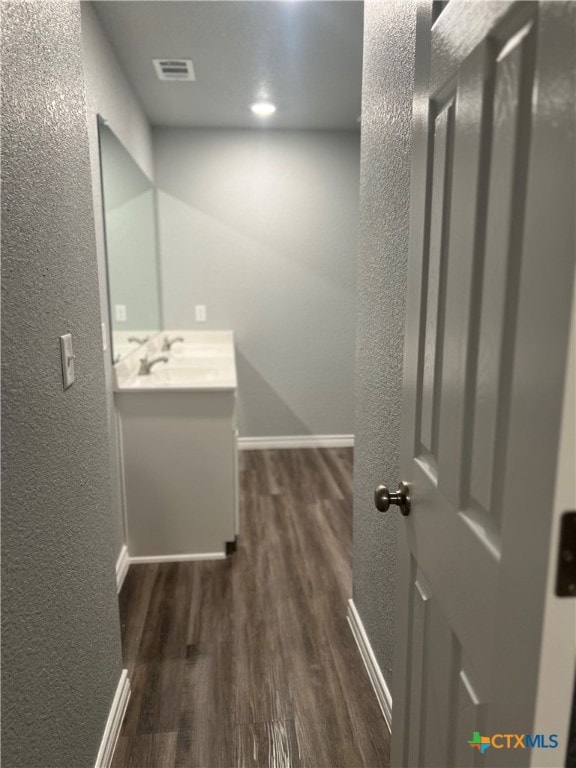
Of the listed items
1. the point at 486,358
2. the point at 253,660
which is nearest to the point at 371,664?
the point at 253,660

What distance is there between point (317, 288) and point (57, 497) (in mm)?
3486

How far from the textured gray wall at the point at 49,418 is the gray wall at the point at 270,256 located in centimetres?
283

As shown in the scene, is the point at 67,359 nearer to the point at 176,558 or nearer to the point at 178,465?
the point at 178,465

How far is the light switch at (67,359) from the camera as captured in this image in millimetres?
1214

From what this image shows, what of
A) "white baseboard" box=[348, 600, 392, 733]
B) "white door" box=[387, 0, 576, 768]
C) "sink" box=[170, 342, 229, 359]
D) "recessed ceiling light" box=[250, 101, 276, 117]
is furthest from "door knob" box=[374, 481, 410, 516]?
"recessed ceiling light" box=[250, 101, 276, 117]

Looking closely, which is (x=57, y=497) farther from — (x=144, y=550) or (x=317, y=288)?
(x=317, y=288)

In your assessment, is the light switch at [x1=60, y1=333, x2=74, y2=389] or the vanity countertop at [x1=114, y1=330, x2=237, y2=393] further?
the vanity countertop at [x1=114, y1=330, x2=237, y2=393]

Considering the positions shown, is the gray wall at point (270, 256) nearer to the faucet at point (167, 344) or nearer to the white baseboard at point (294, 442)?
the white baseboard at point (294, 442)

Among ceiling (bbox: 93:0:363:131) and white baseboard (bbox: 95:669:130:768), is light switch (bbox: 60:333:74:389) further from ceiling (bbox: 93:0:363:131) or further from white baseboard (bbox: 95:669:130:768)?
ceiling (bbox: 93:0:363:131)

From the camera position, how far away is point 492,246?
2.32ft

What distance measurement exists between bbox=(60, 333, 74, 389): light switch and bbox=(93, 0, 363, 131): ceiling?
69.5 inches

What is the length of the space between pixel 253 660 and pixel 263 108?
10.7 feet

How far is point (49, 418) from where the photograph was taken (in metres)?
1.13

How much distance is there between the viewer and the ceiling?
229 centimetres
